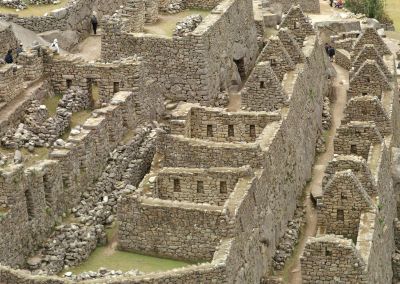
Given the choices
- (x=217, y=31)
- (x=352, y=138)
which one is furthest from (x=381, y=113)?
(x=217, y=31)

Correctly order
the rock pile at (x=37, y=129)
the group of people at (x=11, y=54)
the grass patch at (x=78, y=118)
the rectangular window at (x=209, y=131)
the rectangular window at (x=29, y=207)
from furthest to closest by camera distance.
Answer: the group of people at (x=11, y=54) → the rectangular window at (x=209, y=131) → the grass patch at (x=78, y=118) → the rock pile at (x=37, y=129) → the rectangular window at (x=29, y=207)

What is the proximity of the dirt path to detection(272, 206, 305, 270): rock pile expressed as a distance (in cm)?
19

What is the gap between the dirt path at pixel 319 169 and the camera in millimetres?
42812

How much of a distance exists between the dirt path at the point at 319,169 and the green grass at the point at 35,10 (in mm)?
10392

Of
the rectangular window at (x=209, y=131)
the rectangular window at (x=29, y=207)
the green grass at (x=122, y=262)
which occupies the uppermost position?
the rectangular window at (x=29, y=207)

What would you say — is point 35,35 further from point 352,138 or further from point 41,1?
point 352,138

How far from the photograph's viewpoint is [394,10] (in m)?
98.6

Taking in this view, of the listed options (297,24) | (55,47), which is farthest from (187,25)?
(297,24)

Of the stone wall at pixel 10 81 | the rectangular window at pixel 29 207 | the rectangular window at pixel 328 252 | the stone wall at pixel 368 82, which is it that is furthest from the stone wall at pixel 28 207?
the stone wall at pixel 368 82

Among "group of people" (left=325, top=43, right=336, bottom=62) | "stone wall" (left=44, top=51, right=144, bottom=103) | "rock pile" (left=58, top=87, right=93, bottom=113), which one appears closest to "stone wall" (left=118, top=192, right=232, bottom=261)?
"rock pile" (left=58, top=87, right=93, bottom=113)

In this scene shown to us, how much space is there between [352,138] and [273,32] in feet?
38.1

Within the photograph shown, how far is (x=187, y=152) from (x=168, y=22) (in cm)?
1078

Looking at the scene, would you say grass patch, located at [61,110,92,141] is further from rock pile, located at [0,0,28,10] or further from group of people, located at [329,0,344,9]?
group of people, located at [329,0,344,9]

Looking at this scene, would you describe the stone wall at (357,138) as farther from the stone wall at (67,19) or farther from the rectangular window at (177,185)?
the stone wall at (67,19)
